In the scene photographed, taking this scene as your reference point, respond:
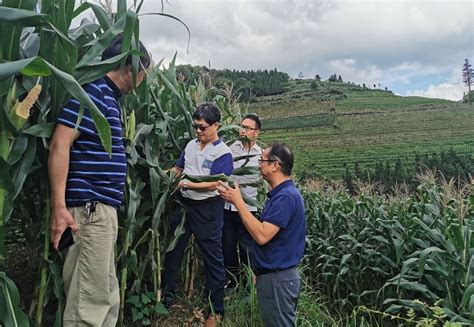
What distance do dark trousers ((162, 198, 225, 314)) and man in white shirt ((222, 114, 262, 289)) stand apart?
2.07 ft

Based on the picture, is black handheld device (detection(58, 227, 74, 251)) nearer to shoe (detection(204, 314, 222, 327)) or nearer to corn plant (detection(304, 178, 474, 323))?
shoe (detection(204, 314, 222, 327))

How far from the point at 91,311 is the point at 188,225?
1.31 metres

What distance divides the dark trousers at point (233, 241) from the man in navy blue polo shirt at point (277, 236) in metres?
1.35

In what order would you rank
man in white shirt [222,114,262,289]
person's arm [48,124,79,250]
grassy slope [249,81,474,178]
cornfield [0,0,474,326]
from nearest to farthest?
cornfield [0,0,474,326] < person's arm [48,124,79,250] < man in white shirt [222,114,262,289] < grassy slope [249,81,474,178]

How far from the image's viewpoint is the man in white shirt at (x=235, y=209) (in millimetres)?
3922

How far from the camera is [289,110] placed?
201 ft

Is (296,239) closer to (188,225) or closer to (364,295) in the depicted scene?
(188,225)

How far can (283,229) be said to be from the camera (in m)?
2.54

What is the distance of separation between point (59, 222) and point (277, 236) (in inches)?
49.0

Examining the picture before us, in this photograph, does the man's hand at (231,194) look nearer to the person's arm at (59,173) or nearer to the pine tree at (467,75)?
the person's arm at (59,173)

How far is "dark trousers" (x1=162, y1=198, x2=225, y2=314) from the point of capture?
324cm

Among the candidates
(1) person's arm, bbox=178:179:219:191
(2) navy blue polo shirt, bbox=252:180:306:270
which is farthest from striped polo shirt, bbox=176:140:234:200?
(2) navy blue polo shirt, bbox=252:180:306:270

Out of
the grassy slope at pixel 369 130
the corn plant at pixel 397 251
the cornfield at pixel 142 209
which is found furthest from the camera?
the grassy slope at pixel 369 130

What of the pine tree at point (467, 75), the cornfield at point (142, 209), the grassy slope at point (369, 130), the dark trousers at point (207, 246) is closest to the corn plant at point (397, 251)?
the cornfield at point (142, 209)
